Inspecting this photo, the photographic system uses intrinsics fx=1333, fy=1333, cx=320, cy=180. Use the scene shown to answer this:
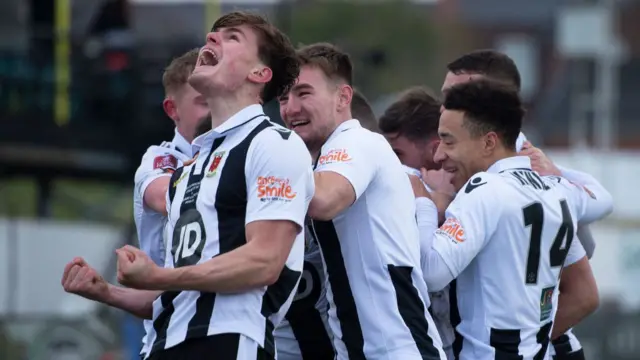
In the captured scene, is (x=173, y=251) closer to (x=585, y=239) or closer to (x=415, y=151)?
(x=415, y=151)

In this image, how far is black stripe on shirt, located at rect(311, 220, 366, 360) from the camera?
5.29 metres

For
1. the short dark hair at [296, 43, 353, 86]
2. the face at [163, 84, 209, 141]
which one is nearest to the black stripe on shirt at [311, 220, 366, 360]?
the short dark hair at [296, 43, 353, 86]

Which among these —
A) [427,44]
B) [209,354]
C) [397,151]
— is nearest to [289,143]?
[209,354]

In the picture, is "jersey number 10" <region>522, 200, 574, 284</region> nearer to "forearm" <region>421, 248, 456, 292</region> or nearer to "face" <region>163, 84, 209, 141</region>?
"forearm" <region>421, 248, 456, 292</region>

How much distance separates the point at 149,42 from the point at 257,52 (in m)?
12.5

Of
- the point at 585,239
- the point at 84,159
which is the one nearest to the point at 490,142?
the point at 585,239

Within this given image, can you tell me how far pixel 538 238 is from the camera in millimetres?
5699

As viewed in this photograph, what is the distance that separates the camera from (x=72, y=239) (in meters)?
16.7

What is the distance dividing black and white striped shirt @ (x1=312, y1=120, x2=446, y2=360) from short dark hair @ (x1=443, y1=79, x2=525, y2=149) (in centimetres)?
61

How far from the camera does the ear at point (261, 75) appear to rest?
197 inches

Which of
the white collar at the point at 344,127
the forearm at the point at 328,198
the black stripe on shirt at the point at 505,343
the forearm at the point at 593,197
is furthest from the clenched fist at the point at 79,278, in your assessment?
the forearm at the point at 593,197

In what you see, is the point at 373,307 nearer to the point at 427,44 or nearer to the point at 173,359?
the point at 173,359

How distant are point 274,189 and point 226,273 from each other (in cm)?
35

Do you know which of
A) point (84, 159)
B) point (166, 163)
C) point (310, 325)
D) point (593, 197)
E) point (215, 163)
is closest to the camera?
point (215, 163)
